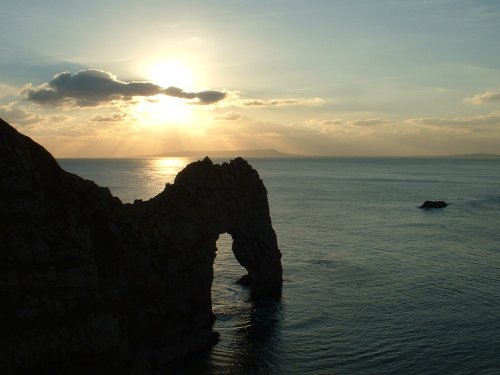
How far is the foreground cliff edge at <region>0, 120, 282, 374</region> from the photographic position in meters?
26.1

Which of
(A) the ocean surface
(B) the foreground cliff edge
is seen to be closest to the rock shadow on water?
(A) the ocean surface

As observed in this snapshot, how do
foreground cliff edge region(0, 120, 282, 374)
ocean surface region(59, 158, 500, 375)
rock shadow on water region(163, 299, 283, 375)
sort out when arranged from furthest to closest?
ocean surface region(59, 158, 500, 375), rock shadow on water region(163, 299, 283, 375), foreground cliff edge region(0, 120, 282, 374)

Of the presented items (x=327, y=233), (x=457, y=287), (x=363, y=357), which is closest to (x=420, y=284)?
(x=457, y=287)

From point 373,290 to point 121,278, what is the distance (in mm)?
30069

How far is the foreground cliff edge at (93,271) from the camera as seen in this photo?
2614 centimetres

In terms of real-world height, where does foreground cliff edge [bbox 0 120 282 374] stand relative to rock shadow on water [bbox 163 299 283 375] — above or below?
above

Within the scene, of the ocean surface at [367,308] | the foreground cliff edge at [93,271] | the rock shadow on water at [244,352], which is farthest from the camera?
the ocean surface at [367,308]

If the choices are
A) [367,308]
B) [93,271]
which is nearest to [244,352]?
[93,271]

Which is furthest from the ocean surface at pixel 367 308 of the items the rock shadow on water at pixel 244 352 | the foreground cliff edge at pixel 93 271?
Result: the foreground cliff edge at pixel 93 271

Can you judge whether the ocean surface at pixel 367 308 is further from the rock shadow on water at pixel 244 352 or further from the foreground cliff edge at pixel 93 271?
the foreground cliff edge at pixel 93 271

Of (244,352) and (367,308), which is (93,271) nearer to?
(244,352)

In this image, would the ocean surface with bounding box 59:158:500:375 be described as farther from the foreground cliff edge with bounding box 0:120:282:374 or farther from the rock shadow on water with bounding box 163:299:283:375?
the foreground cliff edge with bounding box 0:120:282:374

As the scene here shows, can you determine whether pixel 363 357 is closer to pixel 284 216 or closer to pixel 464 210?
pixel 284 216

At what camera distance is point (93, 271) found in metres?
28.3
